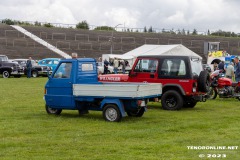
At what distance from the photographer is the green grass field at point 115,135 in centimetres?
851

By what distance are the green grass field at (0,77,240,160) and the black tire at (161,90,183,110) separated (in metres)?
0.32

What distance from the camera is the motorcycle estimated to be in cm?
1973

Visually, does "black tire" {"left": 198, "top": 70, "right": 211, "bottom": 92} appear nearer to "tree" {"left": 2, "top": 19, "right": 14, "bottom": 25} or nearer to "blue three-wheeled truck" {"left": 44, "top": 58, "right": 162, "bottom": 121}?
"blue three-wheeled truck" {"left": 44, "top": 58, "right": 162, "bottom": 121}

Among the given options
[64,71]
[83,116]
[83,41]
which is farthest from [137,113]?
[83,41]

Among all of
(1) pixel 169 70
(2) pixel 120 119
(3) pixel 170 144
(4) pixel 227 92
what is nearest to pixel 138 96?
(2) pixel 120 119

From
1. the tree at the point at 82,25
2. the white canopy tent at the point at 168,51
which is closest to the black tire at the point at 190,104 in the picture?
the white canopy tent at the point at 168,51

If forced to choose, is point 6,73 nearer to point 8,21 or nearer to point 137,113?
point 137,113

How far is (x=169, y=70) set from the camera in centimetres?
1623

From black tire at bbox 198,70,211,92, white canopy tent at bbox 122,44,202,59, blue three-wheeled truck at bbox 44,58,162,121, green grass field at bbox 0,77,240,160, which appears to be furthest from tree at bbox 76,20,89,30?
blue three-wheeled truck at bbox 44,58,162,121

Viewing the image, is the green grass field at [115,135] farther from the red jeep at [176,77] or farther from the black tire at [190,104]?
the black tire at [190,104]

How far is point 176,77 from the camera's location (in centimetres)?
1605

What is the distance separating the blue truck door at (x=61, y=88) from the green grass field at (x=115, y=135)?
0.42m

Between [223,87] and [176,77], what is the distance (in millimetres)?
4857

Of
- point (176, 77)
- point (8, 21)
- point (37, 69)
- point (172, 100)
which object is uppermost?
point (8, 21)
